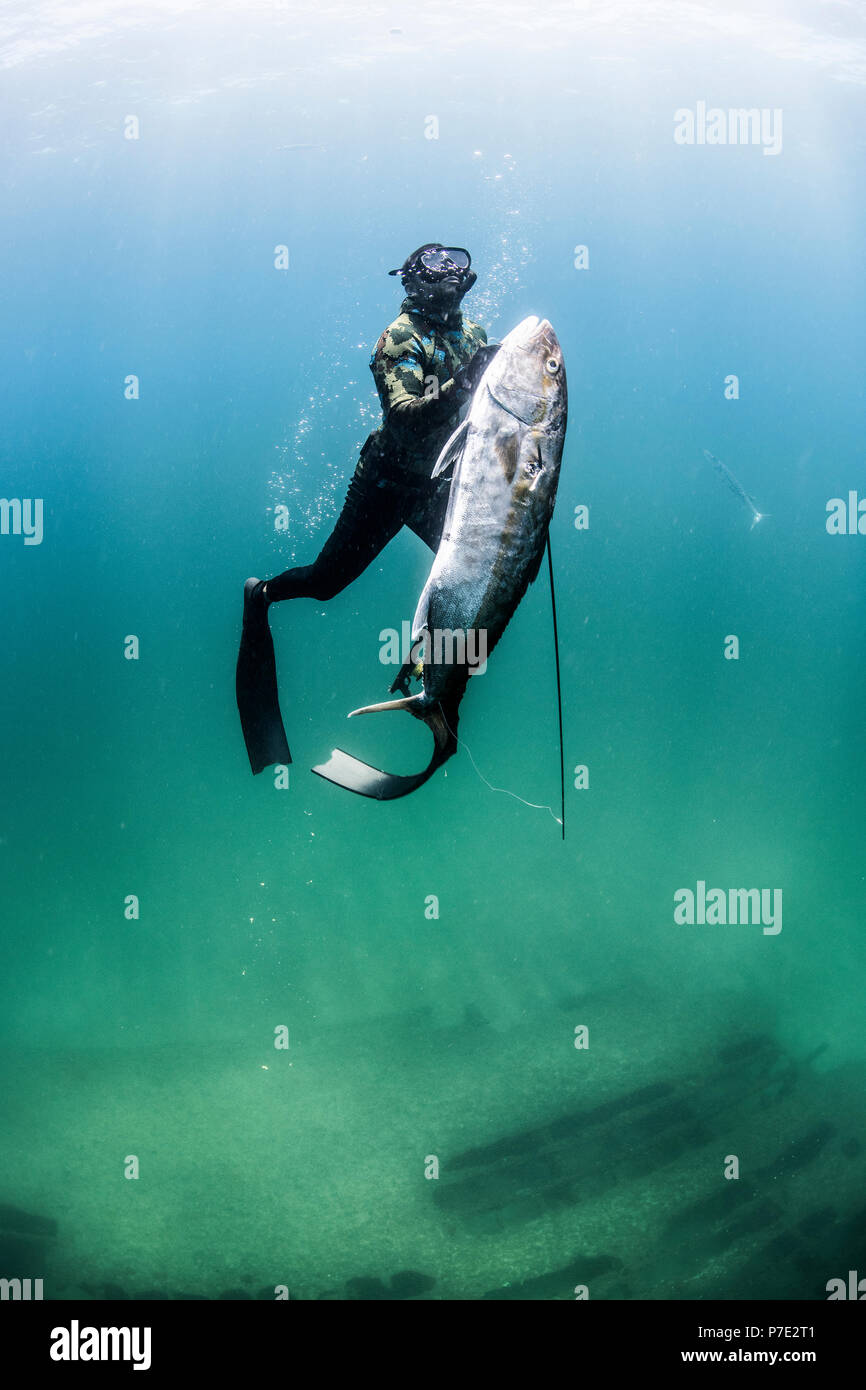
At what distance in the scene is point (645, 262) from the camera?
15.0 meters

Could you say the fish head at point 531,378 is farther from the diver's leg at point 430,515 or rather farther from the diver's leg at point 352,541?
the diver's leg at point 352,541

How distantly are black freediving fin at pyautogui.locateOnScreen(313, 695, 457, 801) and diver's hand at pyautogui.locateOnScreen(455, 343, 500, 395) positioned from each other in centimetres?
102

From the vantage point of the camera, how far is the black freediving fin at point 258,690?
4.34m

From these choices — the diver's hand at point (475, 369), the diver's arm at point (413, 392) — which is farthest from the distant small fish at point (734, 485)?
the diver's hand at point (475, 369)

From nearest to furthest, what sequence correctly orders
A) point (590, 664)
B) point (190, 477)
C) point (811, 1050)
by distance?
point (811, 1050)
point (190, 477)
point (590, 664)

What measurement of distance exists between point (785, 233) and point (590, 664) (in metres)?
22.6

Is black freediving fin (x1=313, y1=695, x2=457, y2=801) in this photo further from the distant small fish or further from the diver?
the distant small fish

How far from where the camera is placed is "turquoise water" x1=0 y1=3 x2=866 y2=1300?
7.17m

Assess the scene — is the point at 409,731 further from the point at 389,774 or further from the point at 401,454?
the point at 389,774

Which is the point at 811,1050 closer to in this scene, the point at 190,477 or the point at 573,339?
the point at 573,339

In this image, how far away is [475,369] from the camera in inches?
104

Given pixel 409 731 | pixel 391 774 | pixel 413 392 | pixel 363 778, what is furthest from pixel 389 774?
pixel 409 731

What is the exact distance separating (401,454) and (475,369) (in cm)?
107
